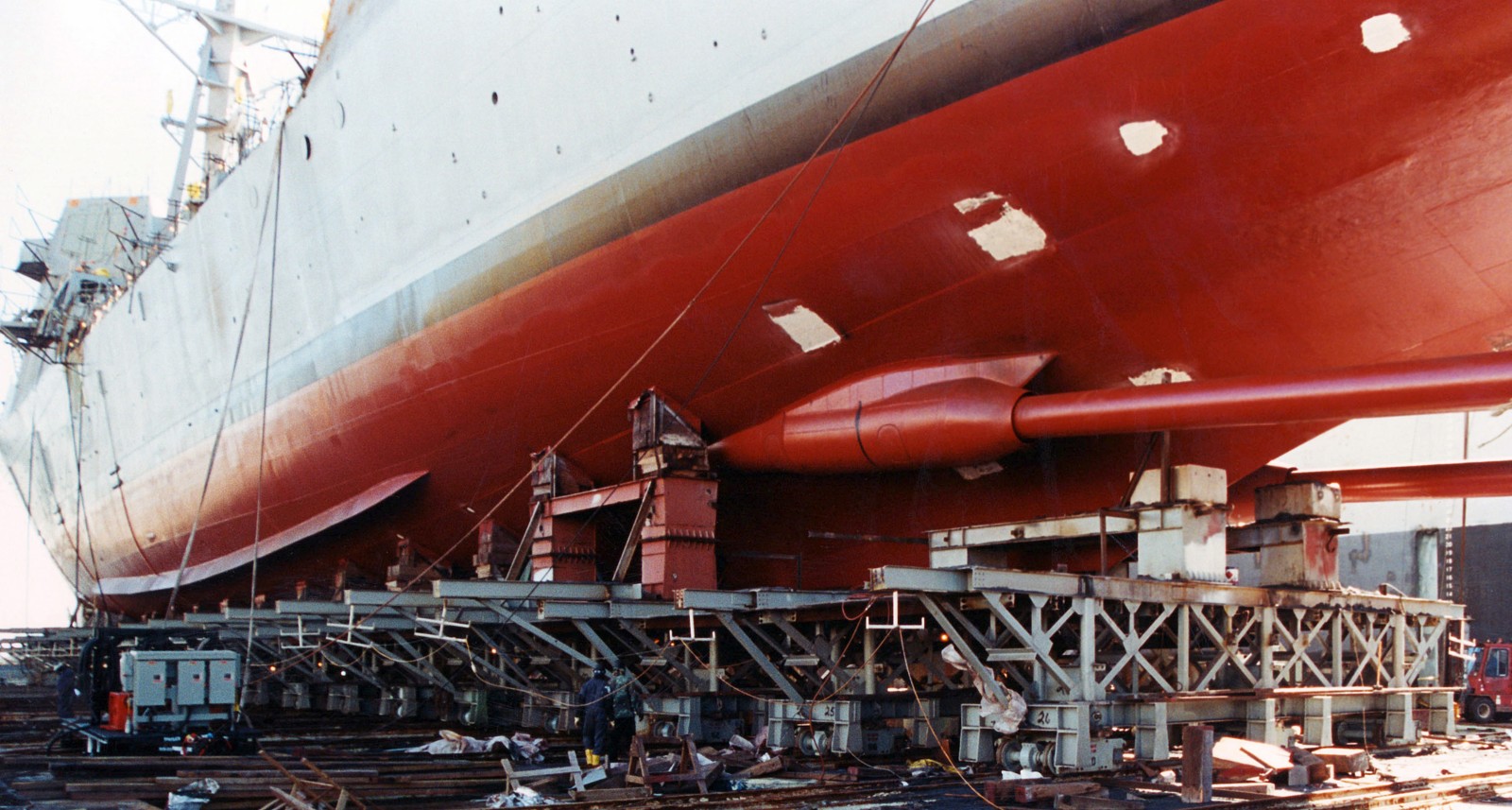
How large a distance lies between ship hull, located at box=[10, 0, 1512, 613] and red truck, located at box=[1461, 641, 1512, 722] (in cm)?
858

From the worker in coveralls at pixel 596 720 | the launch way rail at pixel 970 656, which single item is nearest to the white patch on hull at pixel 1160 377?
the launch way rail at pixel 970 656

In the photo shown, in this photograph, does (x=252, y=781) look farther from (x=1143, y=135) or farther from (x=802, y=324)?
(x=1143, y=135)

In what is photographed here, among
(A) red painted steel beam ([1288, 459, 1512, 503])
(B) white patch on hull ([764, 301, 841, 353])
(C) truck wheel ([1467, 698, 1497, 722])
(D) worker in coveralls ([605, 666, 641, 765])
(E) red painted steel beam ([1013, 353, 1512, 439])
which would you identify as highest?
(B) white patch on hull ([764, 301, 841, 353])

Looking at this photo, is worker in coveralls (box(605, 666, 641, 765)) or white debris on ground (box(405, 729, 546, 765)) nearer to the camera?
worker in coveralls (box(605, 666, 641, 765))

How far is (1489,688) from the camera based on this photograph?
16.4 meters

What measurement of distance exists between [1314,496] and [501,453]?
7703mm

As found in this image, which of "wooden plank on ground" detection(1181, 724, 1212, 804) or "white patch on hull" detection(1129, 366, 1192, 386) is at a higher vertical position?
"white patch on hull" detection(1129, 366, 1192, 386)

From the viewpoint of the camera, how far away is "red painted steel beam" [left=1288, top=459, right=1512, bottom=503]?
1045 centimetres

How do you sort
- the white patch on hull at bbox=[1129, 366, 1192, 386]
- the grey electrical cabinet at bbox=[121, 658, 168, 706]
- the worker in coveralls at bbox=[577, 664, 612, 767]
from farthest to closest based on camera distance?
the grey electrical cabinet at bbox=[121, 658, 168, 706] < the white patch on hull at bbox=[1129, 366, 1192, 386] < the worker in coveralls at bbox=[577, 664, 612, 767]

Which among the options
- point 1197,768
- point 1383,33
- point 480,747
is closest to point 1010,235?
point 1383,33

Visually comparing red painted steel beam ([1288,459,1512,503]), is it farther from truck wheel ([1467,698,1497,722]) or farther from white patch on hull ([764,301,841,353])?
truck wheel ([1467,698,1497,722])

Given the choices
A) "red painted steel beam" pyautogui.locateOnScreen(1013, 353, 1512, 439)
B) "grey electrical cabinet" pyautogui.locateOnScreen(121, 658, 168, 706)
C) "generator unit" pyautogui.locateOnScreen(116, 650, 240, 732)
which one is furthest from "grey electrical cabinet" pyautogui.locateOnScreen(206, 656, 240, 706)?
"red painted steel beam" pyautogui.locateOnScreen(1013, 353, 1512, 439)

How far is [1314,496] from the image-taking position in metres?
10.4

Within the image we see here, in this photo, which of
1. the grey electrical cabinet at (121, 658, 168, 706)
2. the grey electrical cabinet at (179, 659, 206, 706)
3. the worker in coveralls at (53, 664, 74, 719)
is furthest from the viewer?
the worker in coveralls at (53, 664, 74, 719)
